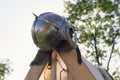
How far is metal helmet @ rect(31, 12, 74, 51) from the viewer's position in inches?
269

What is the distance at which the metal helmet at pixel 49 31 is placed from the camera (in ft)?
22.5

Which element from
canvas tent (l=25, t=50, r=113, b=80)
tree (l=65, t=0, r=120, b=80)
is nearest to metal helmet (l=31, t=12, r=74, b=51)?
canvas tent (l=25, t=50, r=113, b=80)

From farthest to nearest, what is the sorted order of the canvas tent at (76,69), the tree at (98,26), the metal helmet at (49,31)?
the tree at (98,26) < the canvas tent at (76,69) < the metal helmet at (49,31)

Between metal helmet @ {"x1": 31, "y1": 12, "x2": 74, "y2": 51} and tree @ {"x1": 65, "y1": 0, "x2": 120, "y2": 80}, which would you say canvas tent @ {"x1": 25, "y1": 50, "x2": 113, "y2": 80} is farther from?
tree @ {"x1": 65, "y1": 0, "x2": 120, "y2": 80}

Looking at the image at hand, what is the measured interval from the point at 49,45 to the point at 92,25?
479 inches

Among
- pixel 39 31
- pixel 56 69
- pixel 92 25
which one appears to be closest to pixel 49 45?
pixel 39 31

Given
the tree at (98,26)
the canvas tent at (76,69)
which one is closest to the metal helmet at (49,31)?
the canvas tent at (76,69)

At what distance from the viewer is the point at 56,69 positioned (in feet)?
25.5

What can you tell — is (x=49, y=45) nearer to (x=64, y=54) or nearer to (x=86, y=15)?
(x=64, y=54)

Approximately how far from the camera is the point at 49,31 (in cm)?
687

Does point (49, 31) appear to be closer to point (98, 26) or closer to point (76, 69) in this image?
point (76, 69)

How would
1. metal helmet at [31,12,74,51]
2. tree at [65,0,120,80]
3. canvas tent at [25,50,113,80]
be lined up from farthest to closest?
tree at [65,0,120,80] → canvas tent at [25,50,113,80] → metal helmet at [31,12,74,51]

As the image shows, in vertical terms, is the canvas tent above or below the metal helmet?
below

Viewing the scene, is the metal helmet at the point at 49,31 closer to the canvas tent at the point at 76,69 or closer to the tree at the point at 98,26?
the canvas tent at the point at 76,69
